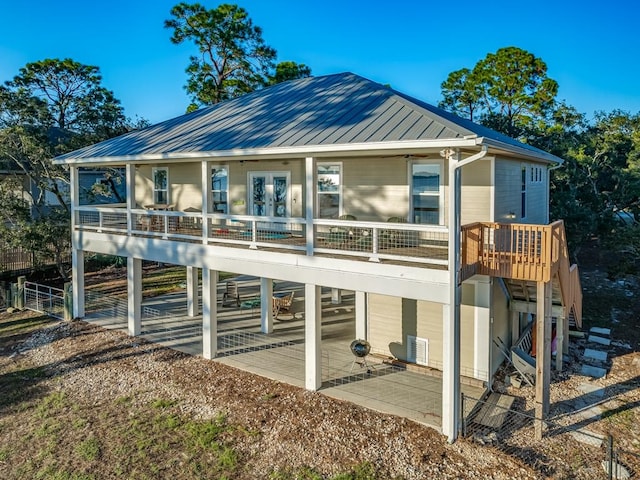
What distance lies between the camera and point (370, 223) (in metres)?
9.53

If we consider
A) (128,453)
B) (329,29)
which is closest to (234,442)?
(128,453)

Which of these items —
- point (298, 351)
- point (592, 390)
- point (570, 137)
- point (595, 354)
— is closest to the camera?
point (592, 390)

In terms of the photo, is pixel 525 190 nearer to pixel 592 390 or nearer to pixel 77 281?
pixel 592 390

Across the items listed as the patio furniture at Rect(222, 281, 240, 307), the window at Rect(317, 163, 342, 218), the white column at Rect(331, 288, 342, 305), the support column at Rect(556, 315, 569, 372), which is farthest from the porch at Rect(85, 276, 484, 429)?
the window at Rect(317, 163, 342, 218)

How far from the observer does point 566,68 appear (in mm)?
32969

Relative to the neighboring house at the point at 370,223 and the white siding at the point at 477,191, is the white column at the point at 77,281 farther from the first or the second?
the white siding at the point at 477,191

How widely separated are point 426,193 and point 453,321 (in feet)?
13.0

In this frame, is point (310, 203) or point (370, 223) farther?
point (310, 203)

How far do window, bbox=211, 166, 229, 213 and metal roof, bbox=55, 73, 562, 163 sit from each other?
66.0 inches

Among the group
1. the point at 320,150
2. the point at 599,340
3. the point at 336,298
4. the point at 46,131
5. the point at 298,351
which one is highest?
the point at 46,131

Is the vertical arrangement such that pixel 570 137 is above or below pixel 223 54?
below

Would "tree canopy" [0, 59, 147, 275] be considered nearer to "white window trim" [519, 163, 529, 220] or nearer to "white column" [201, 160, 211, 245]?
"white column" [201, 160, 211, 245]

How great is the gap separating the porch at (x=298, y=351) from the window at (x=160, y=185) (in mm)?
4041

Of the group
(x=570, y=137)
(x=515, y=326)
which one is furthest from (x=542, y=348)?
(x=570, y=137)
